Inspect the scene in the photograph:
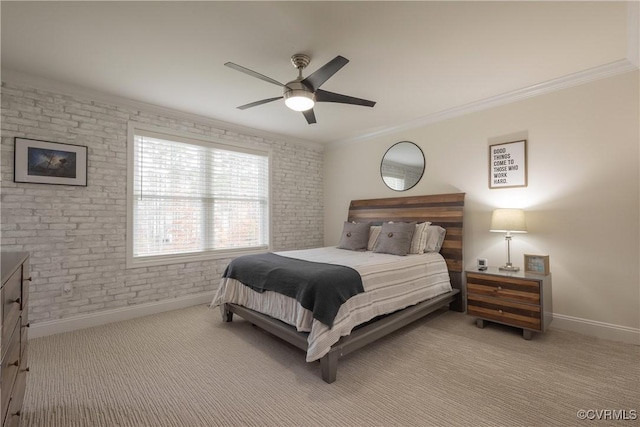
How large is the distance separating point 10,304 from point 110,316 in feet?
8.48

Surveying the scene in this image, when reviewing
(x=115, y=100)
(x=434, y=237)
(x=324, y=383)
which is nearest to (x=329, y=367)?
(x=324, y=383)

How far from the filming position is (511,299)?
2992 mm

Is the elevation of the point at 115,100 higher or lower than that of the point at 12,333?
higher

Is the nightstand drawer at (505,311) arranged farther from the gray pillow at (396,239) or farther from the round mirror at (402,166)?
the round mirror at (402,166)

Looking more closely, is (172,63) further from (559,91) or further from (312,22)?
(559,91)

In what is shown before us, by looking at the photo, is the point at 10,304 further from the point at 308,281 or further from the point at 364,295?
the point at 364,295

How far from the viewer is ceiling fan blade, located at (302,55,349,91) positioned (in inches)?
80.7

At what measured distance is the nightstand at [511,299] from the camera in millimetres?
2838

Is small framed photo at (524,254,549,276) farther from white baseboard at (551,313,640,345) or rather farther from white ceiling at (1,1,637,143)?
white ceiling at (1,1,637,143)

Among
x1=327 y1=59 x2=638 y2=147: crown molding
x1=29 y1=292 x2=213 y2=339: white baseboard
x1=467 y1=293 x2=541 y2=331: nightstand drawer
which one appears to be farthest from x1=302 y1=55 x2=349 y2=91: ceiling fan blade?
x1=29 y1=292 x2=213 y2=339: white baseboard

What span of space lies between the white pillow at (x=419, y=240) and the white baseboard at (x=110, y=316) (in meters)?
3.07

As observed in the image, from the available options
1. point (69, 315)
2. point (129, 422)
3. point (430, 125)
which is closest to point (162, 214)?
point (69, 315)

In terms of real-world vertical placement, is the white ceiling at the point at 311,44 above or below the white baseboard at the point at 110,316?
above

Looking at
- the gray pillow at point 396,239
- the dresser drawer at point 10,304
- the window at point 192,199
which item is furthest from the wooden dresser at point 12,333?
the gray pillow at point 396,239
